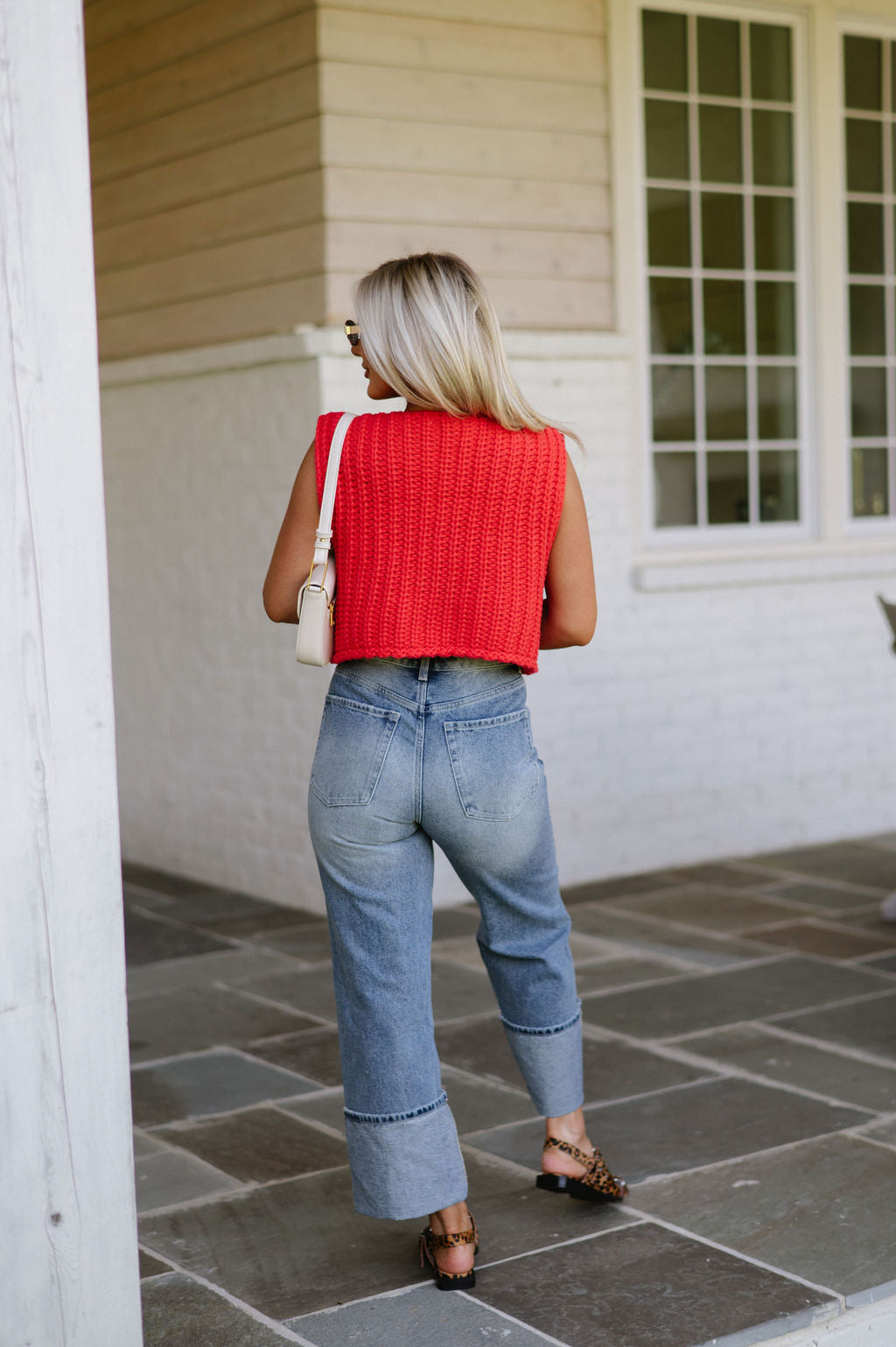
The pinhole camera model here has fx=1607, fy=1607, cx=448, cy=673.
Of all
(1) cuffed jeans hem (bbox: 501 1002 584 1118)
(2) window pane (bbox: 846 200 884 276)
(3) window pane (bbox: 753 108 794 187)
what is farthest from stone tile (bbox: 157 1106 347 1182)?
(2) window pane (bbox: 846 200 884 276)

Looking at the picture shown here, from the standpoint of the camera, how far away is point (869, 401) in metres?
6.57

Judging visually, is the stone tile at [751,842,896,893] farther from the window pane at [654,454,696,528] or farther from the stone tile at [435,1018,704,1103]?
the stone tile at [435,1018,704,1103]

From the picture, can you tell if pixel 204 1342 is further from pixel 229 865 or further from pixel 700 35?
pixel 700 35

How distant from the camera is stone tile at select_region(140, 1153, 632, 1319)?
8.84ft

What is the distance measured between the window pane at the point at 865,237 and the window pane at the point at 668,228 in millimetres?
823

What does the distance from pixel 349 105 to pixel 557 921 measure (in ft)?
10.9

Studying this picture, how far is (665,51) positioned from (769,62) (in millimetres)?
496

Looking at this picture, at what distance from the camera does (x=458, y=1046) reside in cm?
397

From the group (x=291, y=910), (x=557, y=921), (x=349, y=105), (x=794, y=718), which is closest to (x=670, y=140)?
(x=349, y=105)

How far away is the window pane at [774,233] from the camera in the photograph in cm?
622

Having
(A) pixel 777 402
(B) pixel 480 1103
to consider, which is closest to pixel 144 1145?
(B) pixel 480 1103

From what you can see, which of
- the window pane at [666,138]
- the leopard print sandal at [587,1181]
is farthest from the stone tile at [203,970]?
the window pane at [666,138]

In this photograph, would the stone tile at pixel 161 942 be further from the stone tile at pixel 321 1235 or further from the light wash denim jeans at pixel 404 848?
the light wash denim jeans at pixel 404 848

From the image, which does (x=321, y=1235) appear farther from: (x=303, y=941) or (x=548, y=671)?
(x=548, y=671)
